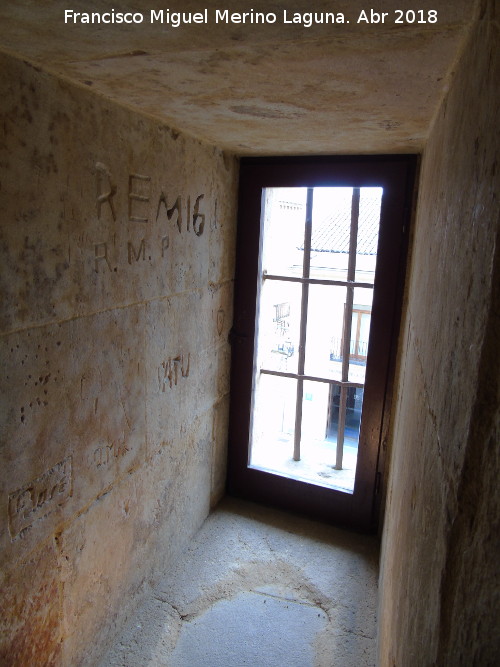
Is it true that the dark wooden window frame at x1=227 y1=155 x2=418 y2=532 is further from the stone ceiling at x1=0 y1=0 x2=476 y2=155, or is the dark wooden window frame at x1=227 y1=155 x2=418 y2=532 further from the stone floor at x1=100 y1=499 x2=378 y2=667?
the stone ceiling at x1=0 y1=0 x2=476 y2=155

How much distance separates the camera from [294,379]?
2.96 meters

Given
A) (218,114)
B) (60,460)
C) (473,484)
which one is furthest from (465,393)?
(218,114)

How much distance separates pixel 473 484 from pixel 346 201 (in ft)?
7.88

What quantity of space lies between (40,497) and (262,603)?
1.37 meters

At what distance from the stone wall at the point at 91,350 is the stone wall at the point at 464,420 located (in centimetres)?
118

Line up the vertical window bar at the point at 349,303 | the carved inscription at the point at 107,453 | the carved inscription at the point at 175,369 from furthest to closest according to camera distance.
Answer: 1. the vertical window bar at the point at 349,303
2. the carved inscription at the point at 175,369
3. the carved inscription at the point at 107,453

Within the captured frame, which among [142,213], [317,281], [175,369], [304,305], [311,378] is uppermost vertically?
[142,213]

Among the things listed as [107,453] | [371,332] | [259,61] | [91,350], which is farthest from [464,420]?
[371,332]

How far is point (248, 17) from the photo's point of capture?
0.98m

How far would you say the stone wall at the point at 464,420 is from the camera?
0.50 metres

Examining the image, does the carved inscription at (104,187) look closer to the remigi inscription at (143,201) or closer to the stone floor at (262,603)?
the remigi inscription at (143,201)

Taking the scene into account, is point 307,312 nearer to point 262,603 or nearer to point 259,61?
point 262,603

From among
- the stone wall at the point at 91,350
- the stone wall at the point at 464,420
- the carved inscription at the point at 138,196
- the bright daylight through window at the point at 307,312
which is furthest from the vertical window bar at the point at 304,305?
the stone wall at the point at 464,420

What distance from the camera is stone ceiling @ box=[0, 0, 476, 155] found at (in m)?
0.97
